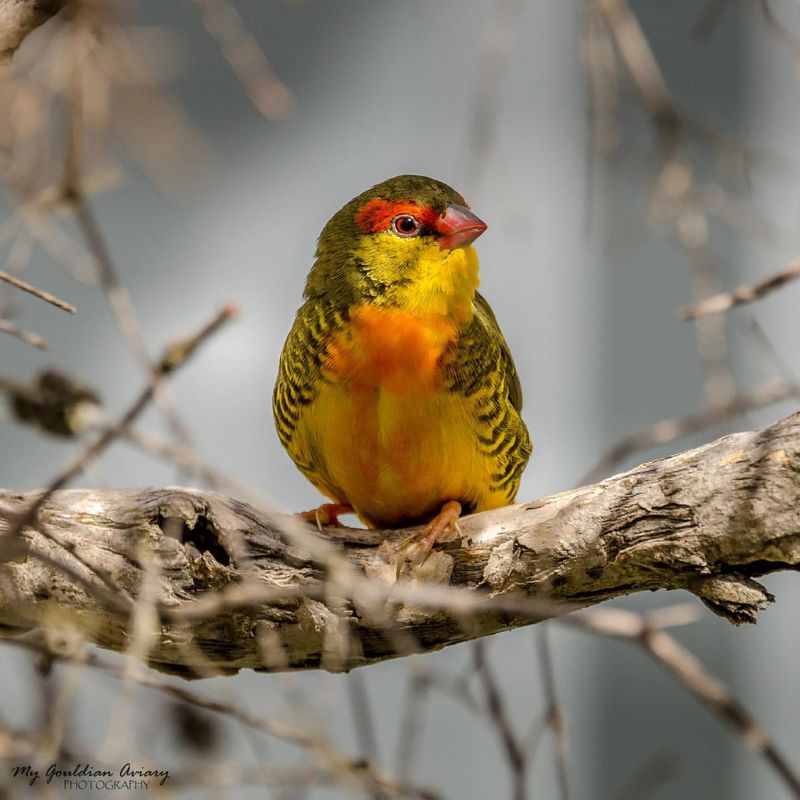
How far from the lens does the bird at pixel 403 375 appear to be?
2422 millimetres

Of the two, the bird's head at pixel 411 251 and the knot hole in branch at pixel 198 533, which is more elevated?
the bird's head at pixel 411 251

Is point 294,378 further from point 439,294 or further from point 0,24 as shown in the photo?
point 0,24

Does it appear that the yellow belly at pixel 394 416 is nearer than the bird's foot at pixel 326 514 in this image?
Yes

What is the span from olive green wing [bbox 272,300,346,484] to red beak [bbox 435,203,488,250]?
0.31 metres

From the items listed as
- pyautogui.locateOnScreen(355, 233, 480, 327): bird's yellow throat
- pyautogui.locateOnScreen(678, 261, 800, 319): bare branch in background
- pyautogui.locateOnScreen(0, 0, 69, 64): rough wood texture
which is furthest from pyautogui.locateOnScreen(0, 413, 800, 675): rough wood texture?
pyautogui.locateOnScreen(0, 0, 69, 64): rough wood texture

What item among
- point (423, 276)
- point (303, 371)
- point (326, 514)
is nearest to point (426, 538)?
point (326, 514)

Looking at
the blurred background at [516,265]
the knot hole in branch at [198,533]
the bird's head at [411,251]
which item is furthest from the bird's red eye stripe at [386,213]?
the blurred background at [516,265]

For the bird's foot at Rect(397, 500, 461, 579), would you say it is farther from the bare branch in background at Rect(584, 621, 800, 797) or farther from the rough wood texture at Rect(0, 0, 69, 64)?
the rough wood texture at Rect(0, 0, 69, 64)

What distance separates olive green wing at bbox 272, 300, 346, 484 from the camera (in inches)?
98.4

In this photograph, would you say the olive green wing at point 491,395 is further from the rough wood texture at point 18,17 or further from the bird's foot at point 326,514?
the rough wood texture at point 18,17

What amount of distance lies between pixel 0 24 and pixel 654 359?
13.2ft

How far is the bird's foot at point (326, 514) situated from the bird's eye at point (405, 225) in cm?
71

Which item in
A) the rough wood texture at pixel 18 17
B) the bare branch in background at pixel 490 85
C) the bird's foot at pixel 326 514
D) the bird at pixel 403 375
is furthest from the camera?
the bare branch in background at pixel 490 85

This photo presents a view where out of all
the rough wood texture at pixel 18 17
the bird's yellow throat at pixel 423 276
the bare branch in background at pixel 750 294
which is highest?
the bird's yellow throat at pixel 423 276
